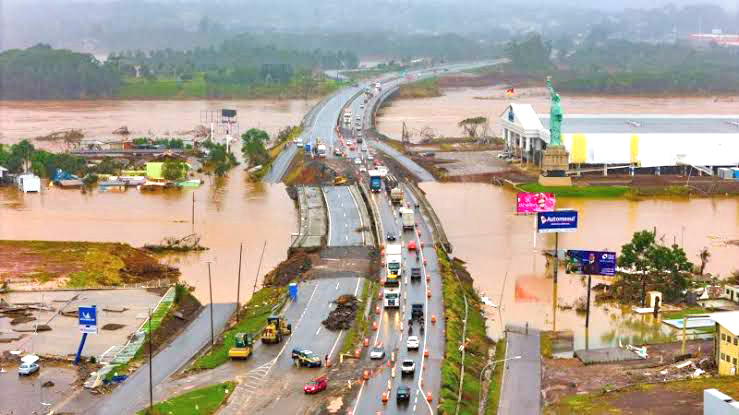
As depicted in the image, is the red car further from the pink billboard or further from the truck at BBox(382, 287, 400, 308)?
the pink billboard

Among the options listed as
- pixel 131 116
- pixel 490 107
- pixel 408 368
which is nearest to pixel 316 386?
pixel 408 368

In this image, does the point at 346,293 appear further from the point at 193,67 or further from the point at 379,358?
the point at 193,67

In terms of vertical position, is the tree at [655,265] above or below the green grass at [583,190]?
below

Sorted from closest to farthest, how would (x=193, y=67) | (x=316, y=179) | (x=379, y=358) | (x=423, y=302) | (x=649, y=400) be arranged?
(x=649, y=400)
(x=379, y=358)
(x=423, y=302)
(x=316, y=179)
(x=193, y=67)

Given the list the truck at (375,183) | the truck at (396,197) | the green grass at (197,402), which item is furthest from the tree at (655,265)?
the truck at (375,183)

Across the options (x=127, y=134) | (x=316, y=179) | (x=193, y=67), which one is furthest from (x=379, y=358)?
(x=193, y=67)

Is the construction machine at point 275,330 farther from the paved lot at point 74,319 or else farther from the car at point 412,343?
the paved lot at point 74,319

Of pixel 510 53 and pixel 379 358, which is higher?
pixel 510 53
